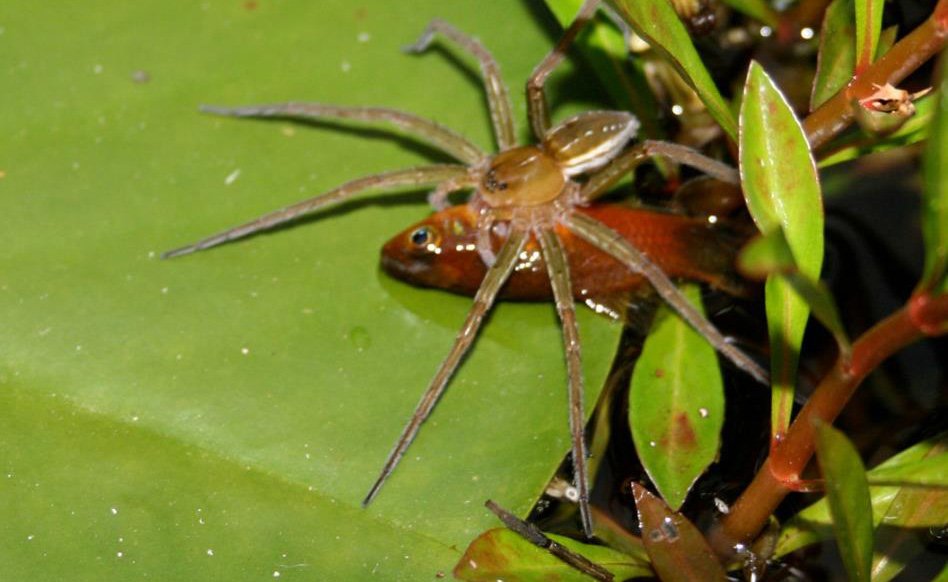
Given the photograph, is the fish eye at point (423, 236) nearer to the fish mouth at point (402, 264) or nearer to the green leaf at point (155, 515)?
the fish mouth at point (402, 264)

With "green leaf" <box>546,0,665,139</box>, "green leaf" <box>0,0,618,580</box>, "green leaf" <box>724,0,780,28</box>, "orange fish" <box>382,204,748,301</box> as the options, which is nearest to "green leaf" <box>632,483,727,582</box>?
"green leaf" <box>0,0,618,580</box>

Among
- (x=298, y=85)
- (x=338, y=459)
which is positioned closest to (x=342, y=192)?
(x=298, y=85)

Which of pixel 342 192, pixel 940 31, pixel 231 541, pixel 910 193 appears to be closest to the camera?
pixel 940 31

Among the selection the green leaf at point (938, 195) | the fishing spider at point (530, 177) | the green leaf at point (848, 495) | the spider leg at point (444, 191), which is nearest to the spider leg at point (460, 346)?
the fishing spider at point (530, 177)

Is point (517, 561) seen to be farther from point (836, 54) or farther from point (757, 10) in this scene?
point (757, 10)

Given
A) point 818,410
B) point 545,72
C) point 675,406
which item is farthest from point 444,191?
point 818,410

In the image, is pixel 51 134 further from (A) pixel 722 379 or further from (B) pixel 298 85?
(A) pixel 722 379
